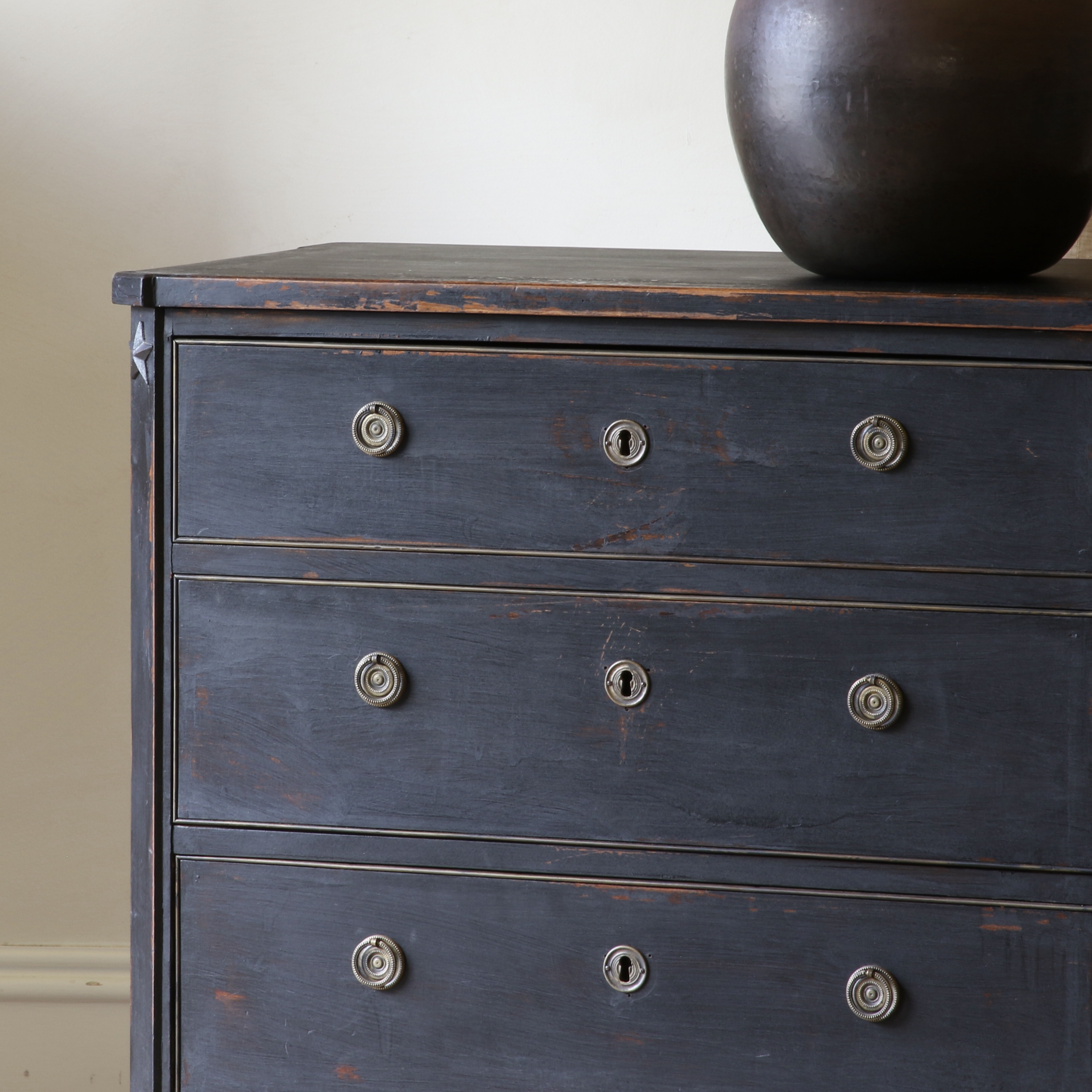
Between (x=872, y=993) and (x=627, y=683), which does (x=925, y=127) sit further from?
(x=872, y=993)

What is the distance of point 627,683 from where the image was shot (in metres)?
0.97

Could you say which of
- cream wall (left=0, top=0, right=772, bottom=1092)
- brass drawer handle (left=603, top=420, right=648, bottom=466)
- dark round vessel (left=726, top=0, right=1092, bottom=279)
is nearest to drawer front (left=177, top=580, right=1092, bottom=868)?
brass drawer handle (left=603, top=420, right=648, bottom=466)

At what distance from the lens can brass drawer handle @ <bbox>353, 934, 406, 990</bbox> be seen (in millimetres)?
1004

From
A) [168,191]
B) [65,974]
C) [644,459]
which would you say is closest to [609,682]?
[644,459]

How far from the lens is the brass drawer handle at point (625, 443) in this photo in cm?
94

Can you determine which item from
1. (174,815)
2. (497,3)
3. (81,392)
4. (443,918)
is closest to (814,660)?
(443,918)

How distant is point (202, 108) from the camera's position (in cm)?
156

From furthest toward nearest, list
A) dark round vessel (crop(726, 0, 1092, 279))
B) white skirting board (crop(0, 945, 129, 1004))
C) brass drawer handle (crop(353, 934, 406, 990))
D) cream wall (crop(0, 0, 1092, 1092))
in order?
1. white skirting board (crop(0, 945, 129, 1004))
2. cream wall (crop(0, 0, 1092, 1092))
3. brass drawer handle (crop(353, 934, 406, 990))
4. dark round vessel (crop(726, 0, 1092, 279))

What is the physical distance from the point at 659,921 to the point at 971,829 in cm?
25

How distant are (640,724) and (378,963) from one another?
291mm

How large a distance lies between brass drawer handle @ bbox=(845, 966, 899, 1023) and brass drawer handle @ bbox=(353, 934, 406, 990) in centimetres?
36

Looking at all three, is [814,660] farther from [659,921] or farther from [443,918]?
[443,918]

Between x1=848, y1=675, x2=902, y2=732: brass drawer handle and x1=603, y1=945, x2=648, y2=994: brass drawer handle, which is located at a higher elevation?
x1=848, y1=675, x2=902, y2=732: brass drawer handle

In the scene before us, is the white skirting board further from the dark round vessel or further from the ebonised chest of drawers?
the dark round vessel
